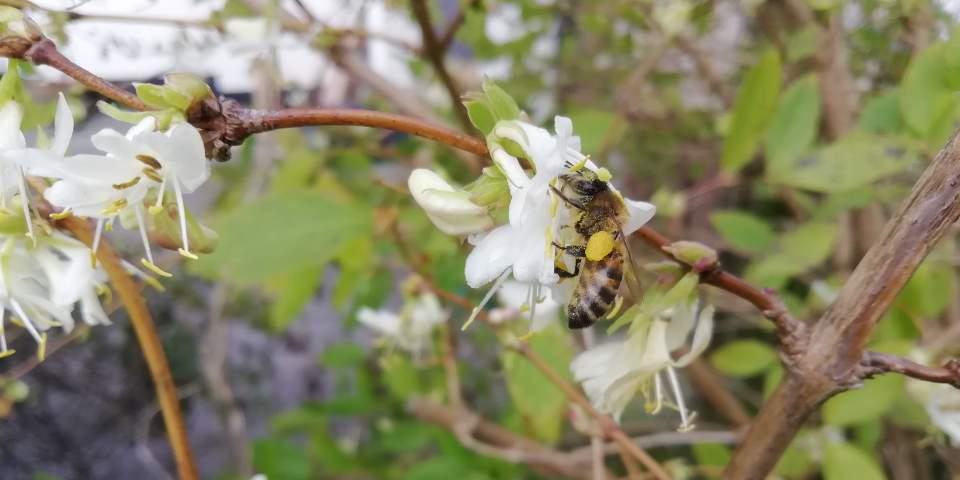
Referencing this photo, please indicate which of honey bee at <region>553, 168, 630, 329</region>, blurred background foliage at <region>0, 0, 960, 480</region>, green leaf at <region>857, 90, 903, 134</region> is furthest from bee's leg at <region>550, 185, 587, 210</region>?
A: green leaf at <region>857, 90, 903, 134</region>

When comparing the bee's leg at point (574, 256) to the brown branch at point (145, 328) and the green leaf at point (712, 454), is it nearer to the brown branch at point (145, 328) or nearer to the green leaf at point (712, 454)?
the brown branch at point (145, 328)

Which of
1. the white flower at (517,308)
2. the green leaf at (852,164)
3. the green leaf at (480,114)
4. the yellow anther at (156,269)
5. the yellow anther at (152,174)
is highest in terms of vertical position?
the green leaf at (852,164)

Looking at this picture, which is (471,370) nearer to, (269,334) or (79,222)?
(269,334)

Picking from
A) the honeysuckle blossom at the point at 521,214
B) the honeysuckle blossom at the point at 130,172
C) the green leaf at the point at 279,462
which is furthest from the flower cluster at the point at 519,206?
the green leaf at the point at 279,462

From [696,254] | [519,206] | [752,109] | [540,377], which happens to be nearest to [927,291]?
[752,109]

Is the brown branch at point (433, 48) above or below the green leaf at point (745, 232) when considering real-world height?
above

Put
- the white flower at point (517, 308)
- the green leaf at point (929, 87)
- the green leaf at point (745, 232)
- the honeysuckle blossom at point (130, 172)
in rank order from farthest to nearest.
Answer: the green leaf at point (745, 232) → the white flower at point (517, 308) → the green leaf at point (929, 87) → the honeysuckle blossom at point (130, 172)

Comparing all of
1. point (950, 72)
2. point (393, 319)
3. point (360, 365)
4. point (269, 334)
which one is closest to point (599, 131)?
point (393, 319)
